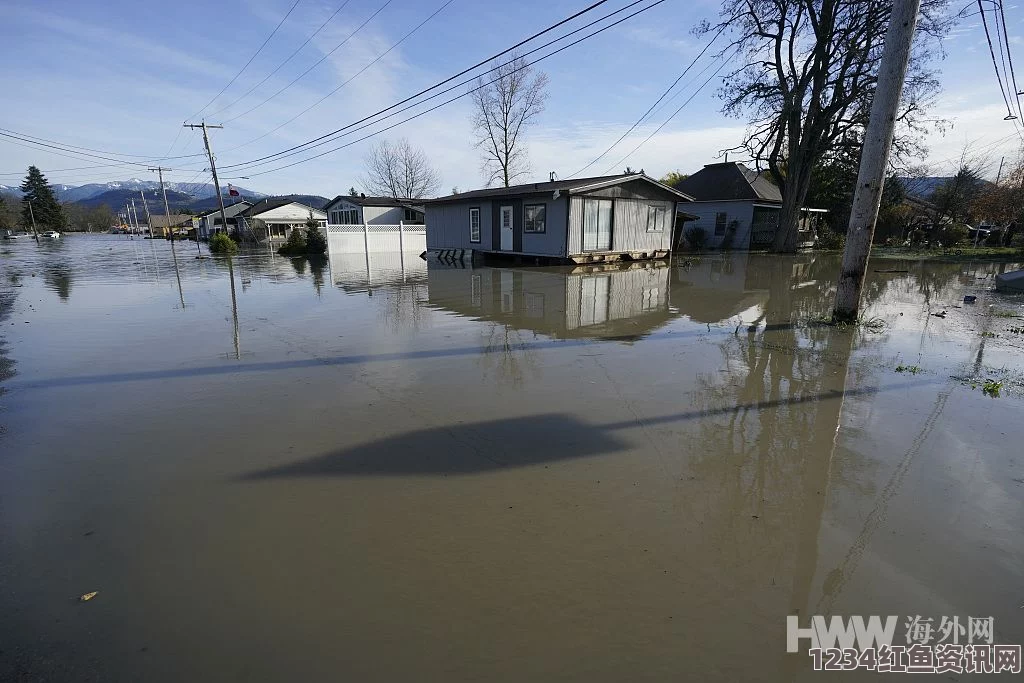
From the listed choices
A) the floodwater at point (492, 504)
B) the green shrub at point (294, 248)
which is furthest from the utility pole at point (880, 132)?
the green shrub at point (294, 248)

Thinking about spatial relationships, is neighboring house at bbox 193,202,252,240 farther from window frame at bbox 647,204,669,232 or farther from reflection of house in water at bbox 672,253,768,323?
reflection of house in water at bbox 672,253,768,323

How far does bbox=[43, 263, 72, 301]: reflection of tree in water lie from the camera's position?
13.5 m

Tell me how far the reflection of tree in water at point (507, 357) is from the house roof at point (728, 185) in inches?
1105

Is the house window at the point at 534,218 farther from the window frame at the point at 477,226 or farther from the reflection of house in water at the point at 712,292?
the reflection of house in water at the point at 712,292

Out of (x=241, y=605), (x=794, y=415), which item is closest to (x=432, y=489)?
(x=241, y=605)

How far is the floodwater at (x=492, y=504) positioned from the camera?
217 centimetres

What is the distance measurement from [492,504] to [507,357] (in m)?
3.58

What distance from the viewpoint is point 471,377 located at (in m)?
5.82

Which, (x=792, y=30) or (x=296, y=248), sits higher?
(x=792, y=30)

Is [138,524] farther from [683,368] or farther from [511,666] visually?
[683,368]

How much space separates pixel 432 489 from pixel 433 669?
4.71 feet

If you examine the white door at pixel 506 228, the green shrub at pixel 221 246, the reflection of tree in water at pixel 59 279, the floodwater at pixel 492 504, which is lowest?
the reflection of tree in water at pixel 59 279

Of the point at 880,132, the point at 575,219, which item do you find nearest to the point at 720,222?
the point at 575,219

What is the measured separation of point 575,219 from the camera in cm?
1808
